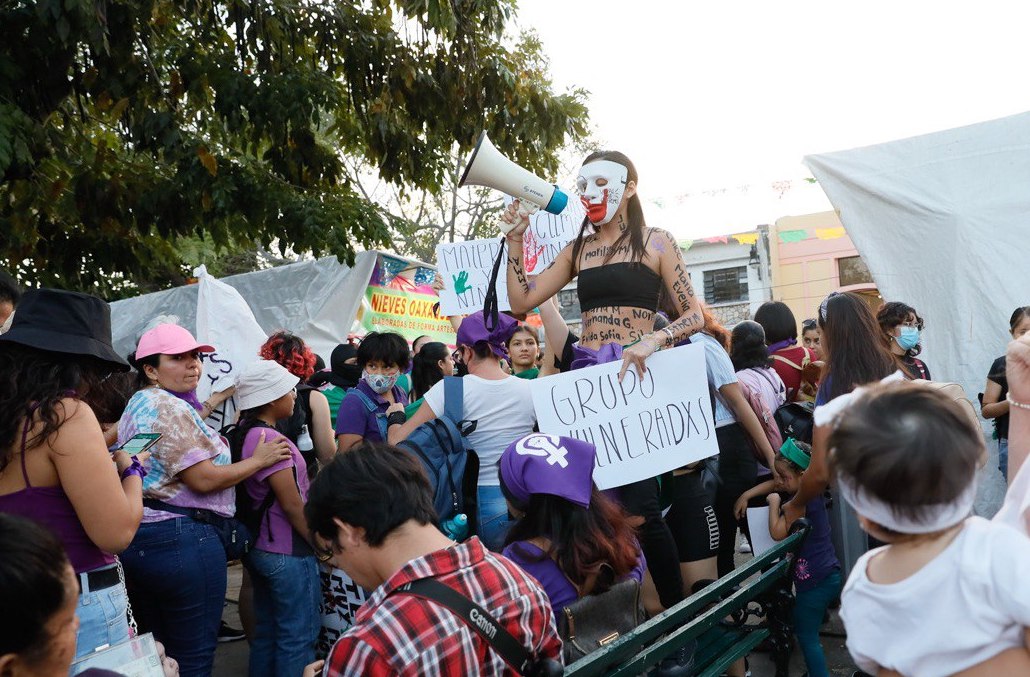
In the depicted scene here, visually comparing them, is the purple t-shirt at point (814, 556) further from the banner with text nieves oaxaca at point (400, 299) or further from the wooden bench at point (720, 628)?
the banner with text nieves oaxaca at point (400, 299)

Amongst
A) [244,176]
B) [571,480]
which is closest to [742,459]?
[571,480]

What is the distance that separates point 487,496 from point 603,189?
1405 millimetres

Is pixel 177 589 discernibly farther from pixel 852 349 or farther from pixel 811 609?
pixel 852 349

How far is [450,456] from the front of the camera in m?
3.46

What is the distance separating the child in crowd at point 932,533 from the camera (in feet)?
4.83

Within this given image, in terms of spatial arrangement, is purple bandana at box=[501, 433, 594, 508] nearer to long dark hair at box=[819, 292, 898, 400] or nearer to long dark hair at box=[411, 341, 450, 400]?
long dark hair at box=[819, 292, 898, 400]

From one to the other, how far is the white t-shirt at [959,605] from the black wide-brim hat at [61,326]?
6.84 feet

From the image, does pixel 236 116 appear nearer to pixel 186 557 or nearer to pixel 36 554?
pixel 186 557

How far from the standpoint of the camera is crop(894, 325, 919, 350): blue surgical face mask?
5.09 m

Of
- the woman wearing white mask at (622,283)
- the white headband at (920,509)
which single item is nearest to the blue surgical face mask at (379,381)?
the woman wearing white mask at (622,283)

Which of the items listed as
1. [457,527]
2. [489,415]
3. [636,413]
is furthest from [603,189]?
[457,527]

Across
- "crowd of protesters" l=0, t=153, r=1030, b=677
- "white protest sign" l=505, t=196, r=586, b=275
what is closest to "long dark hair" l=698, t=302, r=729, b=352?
"crowd of protesters" l=0, t=153, r=1030, b=677

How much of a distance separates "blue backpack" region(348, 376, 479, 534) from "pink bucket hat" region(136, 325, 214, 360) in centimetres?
109

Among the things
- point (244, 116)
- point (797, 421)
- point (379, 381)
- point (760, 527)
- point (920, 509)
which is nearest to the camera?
point (920, 509)
